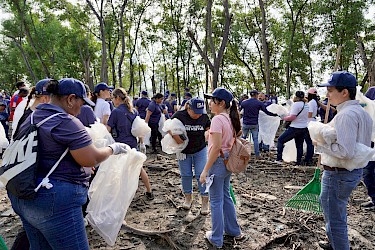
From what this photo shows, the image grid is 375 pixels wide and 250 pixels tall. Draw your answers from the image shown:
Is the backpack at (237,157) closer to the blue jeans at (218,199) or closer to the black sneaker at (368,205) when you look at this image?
the blue jeans at (218,199)

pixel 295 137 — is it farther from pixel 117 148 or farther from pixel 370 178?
pixel 117 148

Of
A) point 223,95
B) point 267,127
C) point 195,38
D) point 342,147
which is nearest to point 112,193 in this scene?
point 223,95

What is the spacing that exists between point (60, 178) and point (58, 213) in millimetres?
221

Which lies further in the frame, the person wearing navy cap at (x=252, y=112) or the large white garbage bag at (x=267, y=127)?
the large white garbage bag at (x=267, y=127)

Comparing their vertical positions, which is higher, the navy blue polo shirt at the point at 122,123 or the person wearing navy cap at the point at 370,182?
the navy blue polo shirt at the point at 122,123

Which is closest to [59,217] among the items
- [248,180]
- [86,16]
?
[248,180]

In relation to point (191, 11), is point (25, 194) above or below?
below

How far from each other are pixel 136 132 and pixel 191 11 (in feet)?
79.1

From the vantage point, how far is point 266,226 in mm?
4156

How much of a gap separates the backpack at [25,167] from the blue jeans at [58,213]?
2.6 inches

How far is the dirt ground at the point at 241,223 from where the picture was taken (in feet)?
12.1

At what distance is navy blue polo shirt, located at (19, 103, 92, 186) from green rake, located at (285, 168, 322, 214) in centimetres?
304

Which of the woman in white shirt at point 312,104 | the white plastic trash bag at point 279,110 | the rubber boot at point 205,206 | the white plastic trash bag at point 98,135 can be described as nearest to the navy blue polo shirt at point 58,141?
the white plastic trash bag at point 98,135

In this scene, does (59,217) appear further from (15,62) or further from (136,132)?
(15,62)
